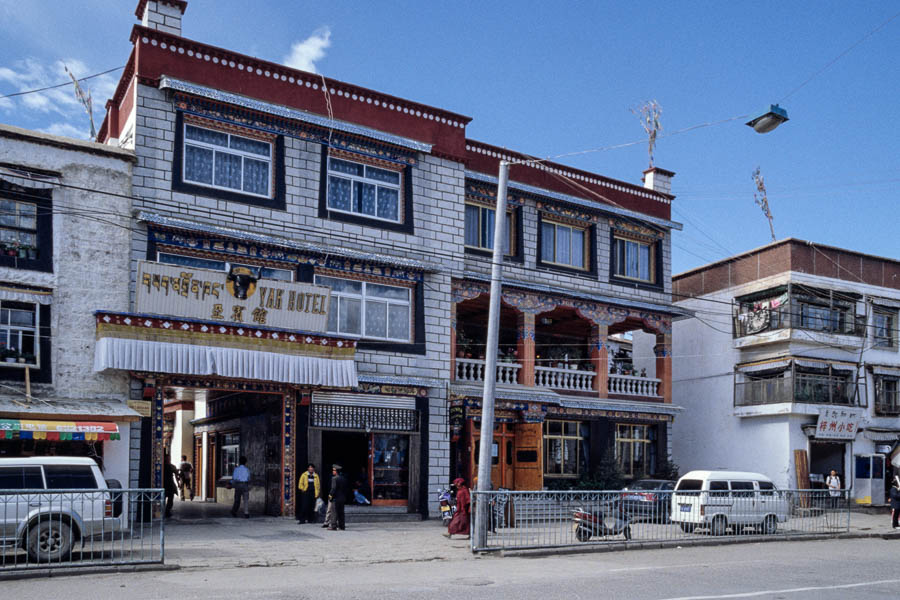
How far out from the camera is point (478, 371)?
2769 cm

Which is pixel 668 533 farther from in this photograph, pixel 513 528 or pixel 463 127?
pixel 463 127

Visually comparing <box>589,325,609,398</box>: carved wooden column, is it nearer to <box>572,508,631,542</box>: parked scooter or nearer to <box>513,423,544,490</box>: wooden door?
<box>513,423,544,490</box>: wooden door

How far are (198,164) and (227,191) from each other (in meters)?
0.92

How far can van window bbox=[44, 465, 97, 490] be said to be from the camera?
1541 centimetres

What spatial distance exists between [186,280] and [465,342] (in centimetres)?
993

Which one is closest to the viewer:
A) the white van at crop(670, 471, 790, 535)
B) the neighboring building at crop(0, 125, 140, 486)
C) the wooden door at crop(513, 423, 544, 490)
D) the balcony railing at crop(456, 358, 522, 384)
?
the neighboring building at crop(0, 125, 140, 486)

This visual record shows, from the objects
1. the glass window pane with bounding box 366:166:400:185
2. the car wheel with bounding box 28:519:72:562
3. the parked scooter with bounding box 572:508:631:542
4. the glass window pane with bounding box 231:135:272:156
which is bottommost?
the parked scooter with bounding box 572:508:631:542

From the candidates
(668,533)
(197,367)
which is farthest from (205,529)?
(668,533)

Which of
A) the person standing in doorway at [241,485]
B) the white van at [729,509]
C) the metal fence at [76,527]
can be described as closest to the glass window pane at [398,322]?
the person standing in doorway at [241,485]

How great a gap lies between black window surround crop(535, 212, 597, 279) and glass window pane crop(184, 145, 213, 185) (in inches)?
435

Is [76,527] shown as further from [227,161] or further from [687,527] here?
[687,527]

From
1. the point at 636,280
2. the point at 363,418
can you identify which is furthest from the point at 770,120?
the point at 636,280

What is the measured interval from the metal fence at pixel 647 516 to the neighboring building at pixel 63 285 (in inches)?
325

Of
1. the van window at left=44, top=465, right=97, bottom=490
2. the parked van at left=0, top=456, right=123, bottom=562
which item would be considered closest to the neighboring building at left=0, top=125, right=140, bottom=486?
the van window at left=44, top=465, right=97, bottom=490
